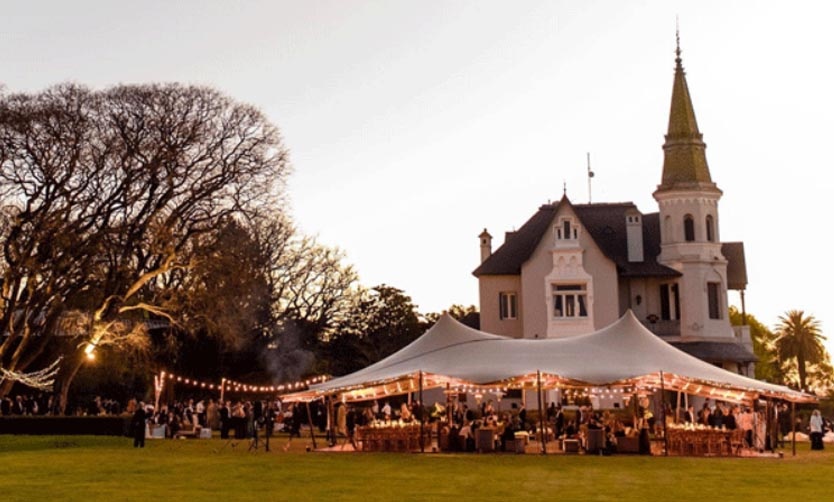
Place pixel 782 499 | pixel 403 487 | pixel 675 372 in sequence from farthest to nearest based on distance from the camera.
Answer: pixel 675 372, pixel 403 487, pixel 782 499

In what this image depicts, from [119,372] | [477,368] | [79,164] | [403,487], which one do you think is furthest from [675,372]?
[119,372]

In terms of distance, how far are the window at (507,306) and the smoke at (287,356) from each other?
1231 cm

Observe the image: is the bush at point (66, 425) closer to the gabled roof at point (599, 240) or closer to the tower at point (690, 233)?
the gabled roof at point (599, 240)

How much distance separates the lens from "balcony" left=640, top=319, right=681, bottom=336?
6197cm

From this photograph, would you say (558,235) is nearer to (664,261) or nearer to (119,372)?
(664,261)

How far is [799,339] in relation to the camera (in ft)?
339

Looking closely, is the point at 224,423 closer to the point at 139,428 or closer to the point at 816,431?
the point at 139,428

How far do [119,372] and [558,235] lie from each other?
77.7 feet

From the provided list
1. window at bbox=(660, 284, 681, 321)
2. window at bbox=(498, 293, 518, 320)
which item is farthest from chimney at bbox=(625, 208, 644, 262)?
window at bbox=(498, 293, 518, 320)

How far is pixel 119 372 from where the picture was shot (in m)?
60.1

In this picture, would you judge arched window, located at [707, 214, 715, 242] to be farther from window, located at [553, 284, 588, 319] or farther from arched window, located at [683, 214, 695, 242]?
window, located at [553, 284, 588, 319]

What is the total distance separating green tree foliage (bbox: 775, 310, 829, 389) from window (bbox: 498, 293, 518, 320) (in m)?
47.7

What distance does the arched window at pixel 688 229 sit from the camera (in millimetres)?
62031

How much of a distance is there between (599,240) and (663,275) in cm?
493
